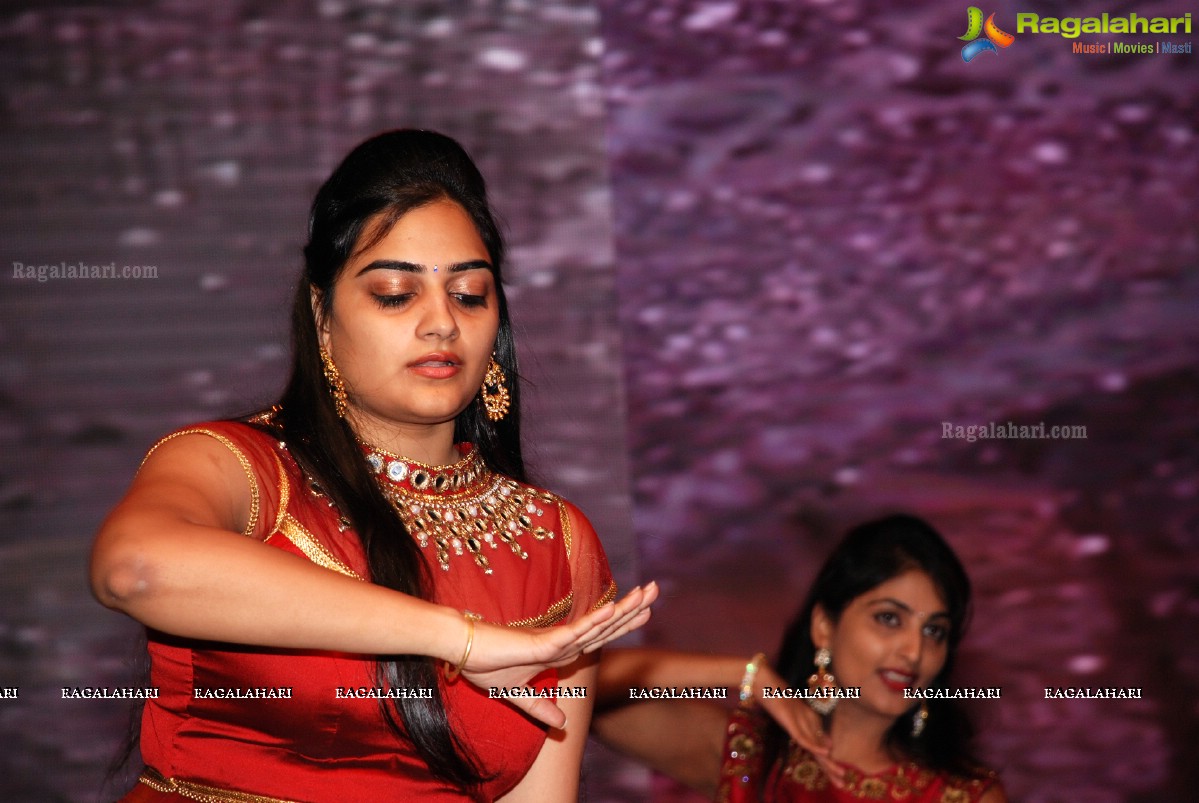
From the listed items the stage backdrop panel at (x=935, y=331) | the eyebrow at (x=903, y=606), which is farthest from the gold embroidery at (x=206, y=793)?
the stage backdrop panel at (x=935, y=331)

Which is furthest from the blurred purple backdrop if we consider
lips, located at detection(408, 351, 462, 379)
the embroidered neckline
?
lips, located at detection(408, 351, 462, 379)

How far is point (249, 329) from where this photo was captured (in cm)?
358

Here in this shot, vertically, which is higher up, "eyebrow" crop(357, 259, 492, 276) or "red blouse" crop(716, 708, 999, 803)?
"eyebrow" crop(357, 259, 492, 276)

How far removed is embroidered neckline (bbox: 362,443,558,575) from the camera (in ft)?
5.74

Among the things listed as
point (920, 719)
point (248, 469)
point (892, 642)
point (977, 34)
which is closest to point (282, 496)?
point (248, 469)

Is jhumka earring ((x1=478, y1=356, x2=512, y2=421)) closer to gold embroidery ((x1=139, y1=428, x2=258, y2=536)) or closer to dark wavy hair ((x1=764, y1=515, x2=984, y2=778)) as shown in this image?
gold embroidery ((x1=139, y1=428, x2=258, y2=536))

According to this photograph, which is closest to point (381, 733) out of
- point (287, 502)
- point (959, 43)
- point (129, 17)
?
point (287, 502)

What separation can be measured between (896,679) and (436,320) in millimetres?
1645

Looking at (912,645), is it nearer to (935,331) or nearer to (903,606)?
(903,606)

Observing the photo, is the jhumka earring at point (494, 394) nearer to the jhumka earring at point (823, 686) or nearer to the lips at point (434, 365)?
the lips at point (434, 365)

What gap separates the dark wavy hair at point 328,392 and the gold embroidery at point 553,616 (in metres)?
0.17

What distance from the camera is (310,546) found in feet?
5.22

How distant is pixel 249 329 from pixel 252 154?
500 mm

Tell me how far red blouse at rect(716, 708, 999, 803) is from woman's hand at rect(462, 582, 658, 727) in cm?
159
